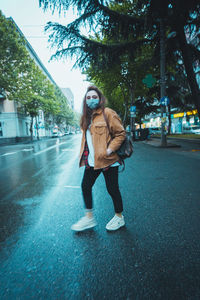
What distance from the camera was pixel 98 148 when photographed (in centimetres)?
236

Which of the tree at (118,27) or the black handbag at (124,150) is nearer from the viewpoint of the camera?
the black handbag at (124,150)

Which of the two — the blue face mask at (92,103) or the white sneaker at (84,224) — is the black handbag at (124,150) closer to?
the blue face mask at (92,103)

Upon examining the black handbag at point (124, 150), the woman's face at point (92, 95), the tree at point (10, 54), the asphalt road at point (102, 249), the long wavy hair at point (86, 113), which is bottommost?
the asphalt road at point (102, 249)

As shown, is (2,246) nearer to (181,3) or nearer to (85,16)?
(85,16)

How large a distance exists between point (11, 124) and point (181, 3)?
110 ft

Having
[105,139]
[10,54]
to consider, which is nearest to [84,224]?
[105,139]

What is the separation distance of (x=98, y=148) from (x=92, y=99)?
0.63m

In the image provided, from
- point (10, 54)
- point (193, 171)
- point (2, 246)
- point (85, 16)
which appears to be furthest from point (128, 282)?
point (10, 54)

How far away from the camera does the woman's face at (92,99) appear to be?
2.44 m

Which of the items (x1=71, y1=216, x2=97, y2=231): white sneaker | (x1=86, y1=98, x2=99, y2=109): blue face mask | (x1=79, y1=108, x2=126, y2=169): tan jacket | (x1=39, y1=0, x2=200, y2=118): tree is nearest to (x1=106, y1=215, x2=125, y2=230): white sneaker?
(x1=71, y1=216, x2=97, y2=231): white sneaker

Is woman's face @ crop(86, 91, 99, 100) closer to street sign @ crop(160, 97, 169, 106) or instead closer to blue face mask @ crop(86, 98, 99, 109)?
blue face mask @ crop(86, 98, 99, 109)

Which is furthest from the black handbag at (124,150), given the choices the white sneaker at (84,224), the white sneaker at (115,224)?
the white sneaker at (84,224)

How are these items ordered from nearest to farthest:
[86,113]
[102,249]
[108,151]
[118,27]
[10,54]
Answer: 1. [102,249]
2. [108,151]
3. [86,113]
4. [118,27]
5. [10,54]

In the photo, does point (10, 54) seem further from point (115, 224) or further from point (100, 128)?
point (115, 224)
